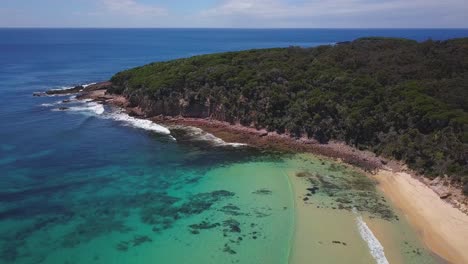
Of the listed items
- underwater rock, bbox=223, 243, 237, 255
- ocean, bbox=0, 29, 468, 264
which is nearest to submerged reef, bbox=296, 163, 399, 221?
ocean, bbox=0, 29, 468, 264

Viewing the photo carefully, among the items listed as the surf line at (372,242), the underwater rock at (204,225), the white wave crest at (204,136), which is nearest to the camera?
the surf line at (372,242)

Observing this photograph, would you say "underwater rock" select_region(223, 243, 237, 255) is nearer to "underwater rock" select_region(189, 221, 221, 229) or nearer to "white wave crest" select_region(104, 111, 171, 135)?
"underwater rock" select_region(189, 221, 221, 229)

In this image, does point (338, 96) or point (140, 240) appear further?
point (338, 96)

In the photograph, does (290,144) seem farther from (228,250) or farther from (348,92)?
(228,250)

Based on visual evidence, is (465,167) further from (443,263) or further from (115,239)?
(115,239)

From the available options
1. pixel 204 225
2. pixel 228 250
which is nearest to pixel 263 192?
pixel 204 225

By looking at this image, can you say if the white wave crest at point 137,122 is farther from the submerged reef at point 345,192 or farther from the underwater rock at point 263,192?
the submerged reef at point 345,192

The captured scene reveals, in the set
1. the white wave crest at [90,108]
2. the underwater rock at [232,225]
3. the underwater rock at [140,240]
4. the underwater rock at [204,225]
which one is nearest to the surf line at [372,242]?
the underwater rock at [232,225]

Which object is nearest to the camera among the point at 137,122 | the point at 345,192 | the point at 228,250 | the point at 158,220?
the point at 228,250
